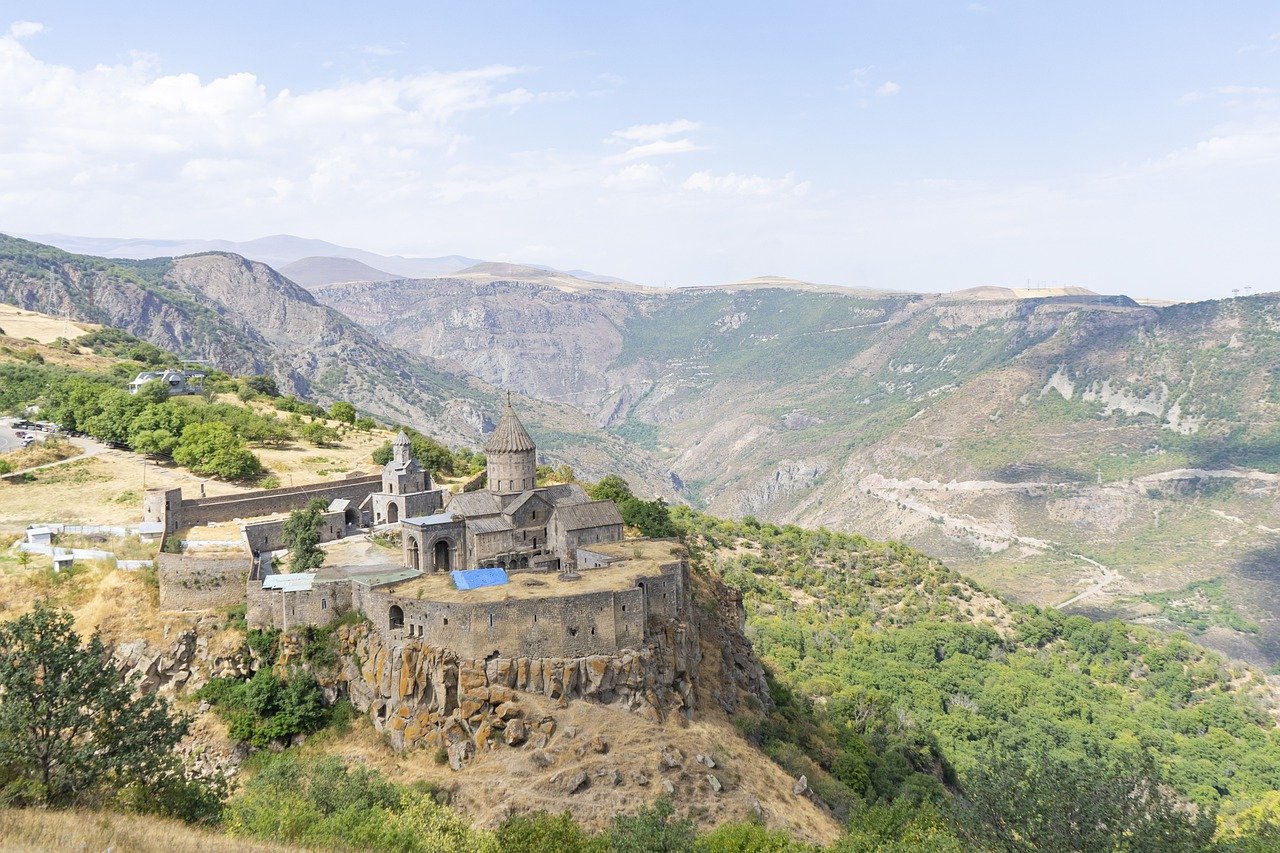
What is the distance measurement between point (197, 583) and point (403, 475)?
1484 centimetres

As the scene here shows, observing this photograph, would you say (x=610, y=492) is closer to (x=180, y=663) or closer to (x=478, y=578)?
(x=478, y=578)

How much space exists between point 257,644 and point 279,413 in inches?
2178

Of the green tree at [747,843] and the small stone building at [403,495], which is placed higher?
the small stone building at [403,495]

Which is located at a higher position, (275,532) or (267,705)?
(275,532)

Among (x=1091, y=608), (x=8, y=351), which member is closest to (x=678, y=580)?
(x=8, y=351)

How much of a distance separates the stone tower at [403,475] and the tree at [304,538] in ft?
17.2

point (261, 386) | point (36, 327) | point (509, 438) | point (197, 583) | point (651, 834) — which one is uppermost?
point (36, 327)

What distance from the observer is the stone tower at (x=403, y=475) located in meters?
56.3

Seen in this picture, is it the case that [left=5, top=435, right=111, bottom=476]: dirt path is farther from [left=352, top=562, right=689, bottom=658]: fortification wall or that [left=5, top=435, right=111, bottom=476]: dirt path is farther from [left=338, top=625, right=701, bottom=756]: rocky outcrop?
[left=338, top=625, right=701, bottom=756]: rocky outcrop

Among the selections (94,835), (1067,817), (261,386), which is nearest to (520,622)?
(94,835)

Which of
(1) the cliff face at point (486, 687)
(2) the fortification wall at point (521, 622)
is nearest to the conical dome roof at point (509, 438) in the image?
(2) the fortification wall at point (521, 622)

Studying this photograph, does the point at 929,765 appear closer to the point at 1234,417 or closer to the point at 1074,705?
the point at 1074,705

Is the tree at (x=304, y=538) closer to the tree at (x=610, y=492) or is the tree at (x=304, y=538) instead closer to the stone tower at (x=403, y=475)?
the stone tower at (x=403, y=475)

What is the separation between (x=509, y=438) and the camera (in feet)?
175
